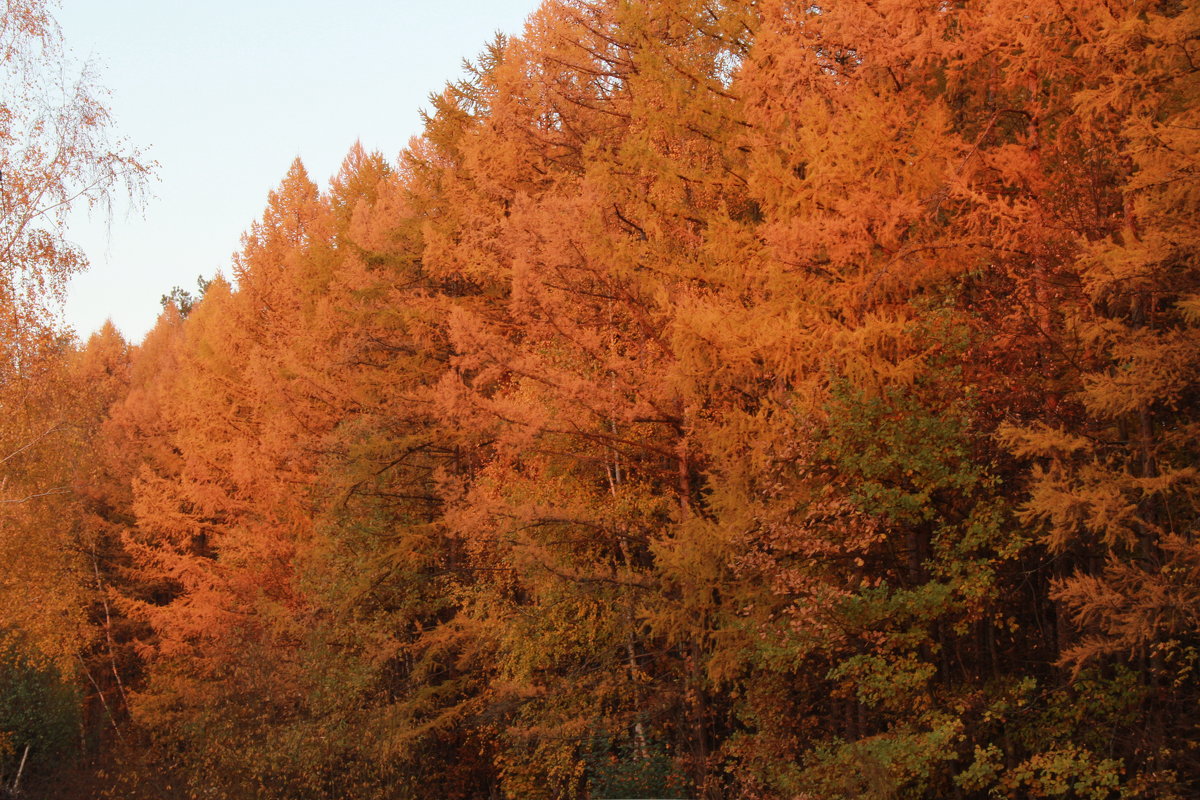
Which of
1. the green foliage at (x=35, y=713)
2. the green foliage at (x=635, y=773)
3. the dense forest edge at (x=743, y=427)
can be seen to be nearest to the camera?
the dense forest edge at (x=743, y=427)

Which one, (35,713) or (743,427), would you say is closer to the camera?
(743,427)

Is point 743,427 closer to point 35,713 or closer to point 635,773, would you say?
point 635,773

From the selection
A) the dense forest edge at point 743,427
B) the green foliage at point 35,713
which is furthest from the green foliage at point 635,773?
the green foliage at point 35,713

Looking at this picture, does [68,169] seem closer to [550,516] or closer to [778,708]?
[550,516]

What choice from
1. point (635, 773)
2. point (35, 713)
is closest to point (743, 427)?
point (635, 773)

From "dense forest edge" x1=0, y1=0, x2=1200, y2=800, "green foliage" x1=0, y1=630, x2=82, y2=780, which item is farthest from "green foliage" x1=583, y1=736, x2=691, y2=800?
"green foliage" x1=0, y1=630, x2=82, y2=780

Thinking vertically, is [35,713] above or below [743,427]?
below

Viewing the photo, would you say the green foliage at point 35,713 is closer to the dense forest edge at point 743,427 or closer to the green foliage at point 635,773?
the dense forest edge at point 743,427

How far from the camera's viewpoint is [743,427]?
11695mm

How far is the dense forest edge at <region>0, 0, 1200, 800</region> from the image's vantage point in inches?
365

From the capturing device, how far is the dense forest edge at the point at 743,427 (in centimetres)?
927

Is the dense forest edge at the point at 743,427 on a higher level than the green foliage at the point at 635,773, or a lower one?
higher

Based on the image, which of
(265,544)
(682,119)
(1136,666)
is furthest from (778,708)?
(265,544)

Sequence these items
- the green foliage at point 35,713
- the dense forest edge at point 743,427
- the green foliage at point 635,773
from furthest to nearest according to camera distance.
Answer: the green foliage at point 35,713, the green foliage at point 635,773, the dense forest edge at point 743,427
